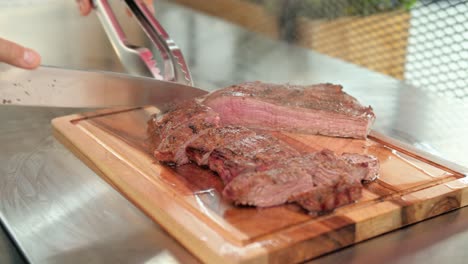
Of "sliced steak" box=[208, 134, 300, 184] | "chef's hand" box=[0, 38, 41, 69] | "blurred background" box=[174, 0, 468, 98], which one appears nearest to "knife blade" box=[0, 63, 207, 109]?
"chef's hand" box=[0, 38, 41, 69]

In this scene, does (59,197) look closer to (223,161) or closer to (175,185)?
(175,185)

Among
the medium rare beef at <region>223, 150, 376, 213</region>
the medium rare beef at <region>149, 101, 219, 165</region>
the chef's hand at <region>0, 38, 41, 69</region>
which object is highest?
the chef's hand at <region>0, 38, 41, 69</region>

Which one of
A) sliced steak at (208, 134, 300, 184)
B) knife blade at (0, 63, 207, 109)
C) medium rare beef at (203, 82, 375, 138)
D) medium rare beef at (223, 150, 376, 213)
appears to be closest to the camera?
medium rare beef at (223, 150, 376, 213)

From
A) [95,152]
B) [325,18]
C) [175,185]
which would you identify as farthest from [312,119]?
[325,18]

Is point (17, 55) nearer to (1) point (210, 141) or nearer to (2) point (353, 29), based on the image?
(1) point (210, 141)

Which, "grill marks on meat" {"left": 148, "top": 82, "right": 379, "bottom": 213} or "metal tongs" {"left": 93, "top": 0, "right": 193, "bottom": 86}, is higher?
"metal tongs" {"left": 93, "top": 0, "right": 193, "bottom": 86}

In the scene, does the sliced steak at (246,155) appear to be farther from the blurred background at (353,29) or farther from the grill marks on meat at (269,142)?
the blurred background at (353,29)

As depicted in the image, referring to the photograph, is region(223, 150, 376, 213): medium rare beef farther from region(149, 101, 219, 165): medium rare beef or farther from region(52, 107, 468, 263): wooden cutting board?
region(149, 101, 219, 165): medium rare beef
